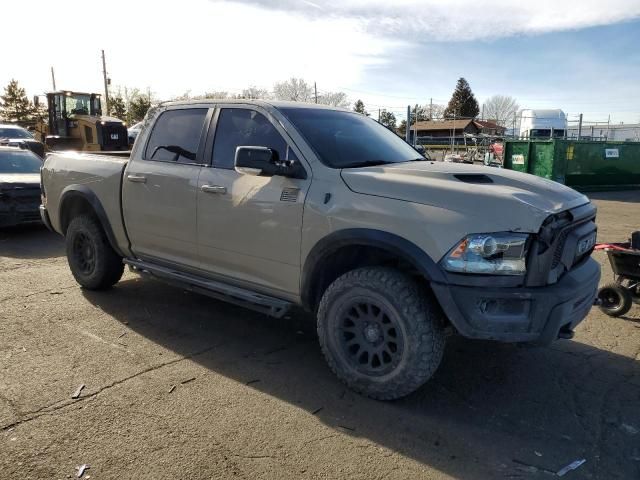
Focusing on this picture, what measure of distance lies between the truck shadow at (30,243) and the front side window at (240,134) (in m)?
4.51

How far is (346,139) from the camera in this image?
421 cm

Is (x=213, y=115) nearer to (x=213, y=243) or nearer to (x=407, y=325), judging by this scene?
(x=213, y=243)

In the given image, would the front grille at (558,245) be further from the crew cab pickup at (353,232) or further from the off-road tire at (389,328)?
the off-road tire at (389,328)

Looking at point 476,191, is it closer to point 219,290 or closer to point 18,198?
point 219,290

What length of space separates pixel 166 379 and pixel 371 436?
5.04 feet

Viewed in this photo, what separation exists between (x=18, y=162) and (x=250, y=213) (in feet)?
26.7

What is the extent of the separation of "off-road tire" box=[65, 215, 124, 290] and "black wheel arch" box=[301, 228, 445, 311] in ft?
8.63

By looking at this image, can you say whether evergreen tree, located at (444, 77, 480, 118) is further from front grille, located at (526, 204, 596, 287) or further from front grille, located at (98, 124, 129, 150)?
front grille, located at (526, 204, 596, 287)

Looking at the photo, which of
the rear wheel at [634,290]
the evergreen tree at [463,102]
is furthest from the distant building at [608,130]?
the evergreen tree at [463,102]

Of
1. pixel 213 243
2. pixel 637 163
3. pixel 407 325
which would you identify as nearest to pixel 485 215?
pixel 407 325

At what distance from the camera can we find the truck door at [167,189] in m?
4.44

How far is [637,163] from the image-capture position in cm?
1856

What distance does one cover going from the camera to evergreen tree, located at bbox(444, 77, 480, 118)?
69.8m

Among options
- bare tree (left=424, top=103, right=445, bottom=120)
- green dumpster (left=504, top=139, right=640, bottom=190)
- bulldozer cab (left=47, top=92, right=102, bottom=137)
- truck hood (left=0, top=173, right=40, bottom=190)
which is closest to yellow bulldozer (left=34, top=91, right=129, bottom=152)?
bulldozer cab (left=47, top=92, right=102, bottom=137)
